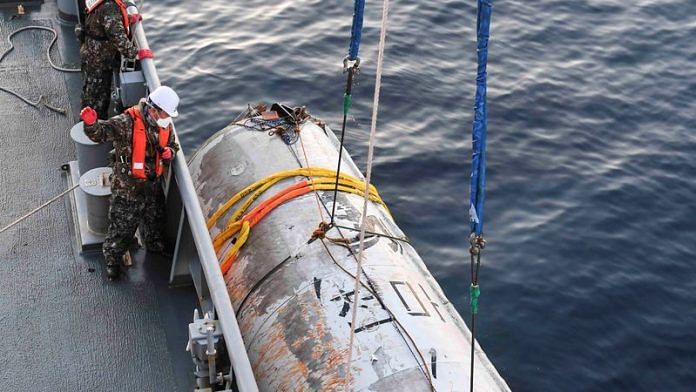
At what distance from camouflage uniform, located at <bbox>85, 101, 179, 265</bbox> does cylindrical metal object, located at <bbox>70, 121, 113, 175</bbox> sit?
1.27ft

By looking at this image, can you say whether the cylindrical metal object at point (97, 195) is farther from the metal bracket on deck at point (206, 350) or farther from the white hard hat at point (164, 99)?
the metal bracket on deck at point (206, 350)

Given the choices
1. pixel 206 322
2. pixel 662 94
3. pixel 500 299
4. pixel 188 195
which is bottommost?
pixel 500 299

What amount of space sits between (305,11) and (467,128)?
4777 millimetres

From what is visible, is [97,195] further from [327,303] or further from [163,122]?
[327,303]

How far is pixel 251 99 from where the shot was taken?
44.6ft

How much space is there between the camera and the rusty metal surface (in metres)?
5.75

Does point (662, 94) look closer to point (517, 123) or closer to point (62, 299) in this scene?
point (517, 123)

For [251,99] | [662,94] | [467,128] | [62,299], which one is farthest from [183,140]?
[662,94]

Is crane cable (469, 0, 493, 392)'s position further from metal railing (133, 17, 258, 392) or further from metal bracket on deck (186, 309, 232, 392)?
metal bracket on deck (186, 309, 232, 392)

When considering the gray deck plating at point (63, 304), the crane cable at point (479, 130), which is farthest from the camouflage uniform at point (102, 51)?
the crane cable at point (479, 130)

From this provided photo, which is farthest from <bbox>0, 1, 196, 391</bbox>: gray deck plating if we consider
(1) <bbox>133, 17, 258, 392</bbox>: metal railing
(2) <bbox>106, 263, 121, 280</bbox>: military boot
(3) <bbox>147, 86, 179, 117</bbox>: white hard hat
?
(3) <bbox>147, 86, 179, 117</bbox>: white hard hat

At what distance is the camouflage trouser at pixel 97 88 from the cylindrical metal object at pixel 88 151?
127cm

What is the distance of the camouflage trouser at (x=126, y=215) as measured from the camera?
6887mm

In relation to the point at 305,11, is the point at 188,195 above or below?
above
